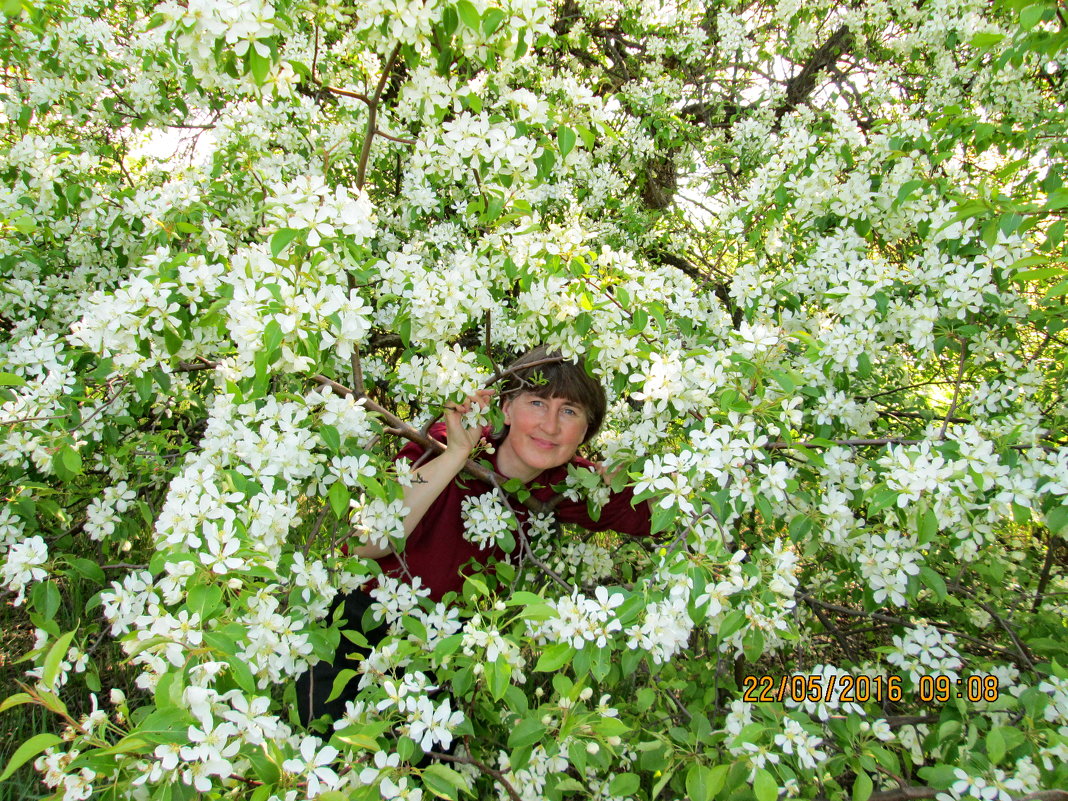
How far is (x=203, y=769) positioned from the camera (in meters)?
1.08

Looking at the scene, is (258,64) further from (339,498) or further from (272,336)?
(339,498)

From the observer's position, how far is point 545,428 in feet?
8.10

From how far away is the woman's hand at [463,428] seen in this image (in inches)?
81.4

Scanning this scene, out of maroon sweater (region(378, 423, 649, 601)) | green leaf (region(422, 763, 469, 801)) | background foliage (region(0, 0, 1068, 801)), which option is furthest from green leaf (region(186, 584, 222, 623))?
maroon sweater (region(378, 423, 649, 601))

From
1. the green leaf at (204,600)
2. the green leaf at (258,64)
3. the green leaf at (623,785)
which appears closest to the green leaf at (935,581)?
the green leaf at (623,785)

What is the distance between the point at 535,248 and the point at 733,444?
81 centimetres

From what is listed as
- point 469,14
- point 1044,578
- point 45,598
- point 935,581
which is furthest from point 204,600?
point 1044,578

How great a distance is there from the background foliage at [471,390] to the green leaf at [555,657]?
1cm

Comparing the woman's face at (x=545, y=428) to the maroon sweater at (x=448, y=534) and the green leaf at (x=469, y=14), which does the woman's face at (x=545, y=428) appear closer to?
the maroon sweater at (x=448, y=534)

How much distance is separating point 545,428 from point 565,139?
105 centimetres

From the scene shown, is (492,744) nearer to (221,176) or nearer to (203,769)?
(203,769)

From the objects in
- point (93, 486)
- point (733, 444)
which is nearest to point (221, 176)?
point (93, 486)

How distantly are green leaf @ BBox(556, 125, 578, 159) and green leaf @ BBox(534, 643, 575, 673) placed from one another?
1345 millimetres
